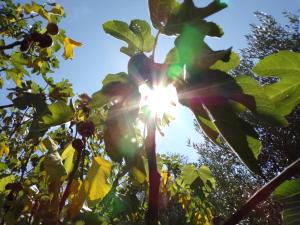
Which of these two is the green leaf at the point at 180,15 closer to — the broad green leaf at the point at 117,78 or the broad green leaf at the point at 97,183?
the broad green leaf at the point at 117,78

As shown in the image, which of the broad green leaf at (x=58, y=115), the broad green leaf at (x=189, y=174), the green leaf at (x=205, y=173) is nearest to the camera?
the broad green leaf at (x=58, y=115)

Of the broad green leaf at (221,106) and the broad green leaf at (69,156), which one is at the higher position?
the broad green leaf at (69,156)

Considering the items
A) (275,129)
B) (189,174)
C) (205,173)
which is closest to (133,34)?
(189,174)

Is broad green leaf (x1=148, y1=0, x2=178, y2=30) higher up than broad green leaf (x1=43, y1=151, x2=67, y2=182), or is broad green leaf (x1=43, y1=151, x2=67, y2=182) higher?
broad green leaf (x1=148, y1=0, x2=178, y2=30)

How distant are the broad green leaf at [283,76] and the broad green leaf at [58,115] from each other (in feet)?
1.77

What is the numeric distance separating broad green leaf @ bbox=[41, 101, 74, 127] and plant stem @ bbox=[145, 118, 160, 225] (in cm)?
48

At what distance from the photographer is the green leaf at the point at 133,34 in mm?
929

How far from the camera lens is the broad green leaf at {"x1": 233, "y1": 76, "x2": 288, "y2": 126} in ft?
2.10

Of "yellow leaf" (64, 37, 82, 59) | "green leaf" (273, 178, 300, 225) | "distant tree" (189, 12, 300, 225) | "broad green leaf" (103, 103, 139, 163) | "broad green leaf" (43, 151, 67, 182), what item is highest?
"distant tree" (189, 12, 300, 225)

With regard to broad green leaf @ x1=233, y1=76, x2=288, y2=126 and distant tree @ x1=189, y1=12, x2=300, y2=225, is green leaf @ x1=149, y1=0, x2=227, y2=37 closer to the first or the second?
broad green leaf @ x1=233, y1=76, x2=288, y2=126

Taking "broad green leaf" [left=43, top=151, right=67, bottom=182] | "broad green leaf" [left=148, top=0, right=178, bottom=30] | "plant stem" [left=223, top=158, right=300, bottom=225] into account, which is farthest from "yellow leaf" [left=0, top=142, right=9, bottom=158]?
"plant stem" [left=223, top=158, right=300, bottom=225]

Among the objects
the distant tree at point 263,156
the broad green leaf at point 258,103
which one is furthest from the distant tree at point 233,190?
the broad green leaf at point 258,103

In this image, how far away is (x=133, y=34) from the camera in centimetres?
97

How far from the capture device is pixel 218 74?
0.66 metres
